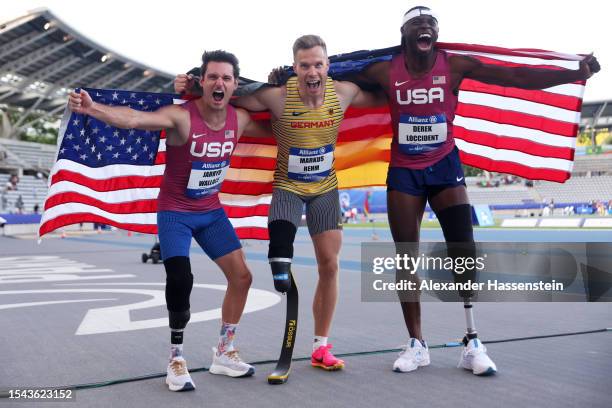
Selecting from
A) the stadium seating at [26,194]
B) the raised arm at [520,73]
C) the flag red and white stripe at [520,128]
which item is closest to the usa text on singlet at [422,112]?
the raised arm at [520,73]

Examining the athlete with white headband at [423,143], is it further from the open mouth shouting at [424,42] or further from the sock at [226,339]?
the sock at [226,339]

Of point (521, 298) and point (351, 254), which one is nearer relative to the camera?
point (521, 298)

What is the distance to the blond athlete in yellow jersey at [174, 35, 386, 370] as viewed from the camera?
365 centimetres

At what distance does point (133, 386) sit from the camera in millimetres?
3340

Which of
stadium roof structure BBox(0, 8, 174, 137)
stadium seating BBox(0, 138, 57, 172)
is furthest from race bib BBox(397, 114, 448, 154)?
stadium seating BBox(0, 138, 57, 172)

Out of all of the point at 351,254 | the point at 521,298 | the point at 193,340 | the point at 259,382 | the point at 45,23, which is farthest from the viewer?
the point at 45,23

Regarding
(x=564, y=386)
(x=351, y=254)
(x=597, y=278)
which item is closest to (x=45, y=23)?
(x=351, y=254)

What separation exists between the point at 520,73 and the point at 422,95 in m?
0.75

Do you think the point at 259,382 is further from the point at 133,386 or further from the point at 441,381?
the point at 441,381

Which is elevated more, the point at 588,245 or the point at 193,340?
the point at 588,245

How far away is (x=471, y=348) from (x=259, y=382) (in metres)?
1.29

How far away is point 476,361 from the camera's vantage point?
3527 mm

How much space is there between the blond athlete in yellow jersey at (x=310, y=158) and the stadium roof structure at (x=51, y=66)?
38334mm

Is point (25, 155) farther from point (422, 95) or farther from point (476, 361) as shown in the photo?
point (476, 361)
